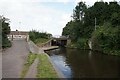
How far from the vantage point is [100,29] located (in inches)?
2867

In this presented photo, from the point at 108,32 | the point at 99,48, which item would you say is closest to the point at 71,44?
the point at 99,48

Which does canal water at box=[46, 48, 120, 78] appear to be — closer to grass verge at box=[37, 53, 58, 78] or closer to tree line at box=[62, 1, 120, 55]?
grass verge at box=[37, 53, 58, 78]

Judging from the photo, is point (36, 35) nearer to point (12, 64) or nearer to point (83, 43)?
point (83, 43)

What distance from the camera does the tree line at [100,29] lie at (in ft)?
202

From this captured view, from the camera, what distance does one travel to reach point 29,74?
22.0 m

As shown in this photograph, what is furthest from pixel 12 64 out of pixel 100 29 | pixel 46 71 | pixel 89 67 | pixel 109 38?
pixel 100 29

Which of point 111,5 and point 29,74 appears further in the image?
point 111,5

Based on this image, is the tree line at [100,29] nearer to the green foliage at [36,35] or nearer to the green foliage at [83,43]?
the green foliage at [83,43]

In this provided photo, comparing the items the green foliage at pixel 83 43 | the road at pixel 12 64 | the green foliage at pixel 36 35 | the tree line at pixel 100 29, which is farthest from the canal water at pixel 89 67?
the green foliage at pixel 36 35

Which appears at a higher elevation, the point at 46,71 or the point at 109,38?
the point at 109,38

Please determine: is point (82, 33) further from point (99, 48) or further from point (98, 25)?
point (99, 48)

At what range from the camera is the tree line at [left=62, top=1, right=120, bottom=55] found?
61575mm

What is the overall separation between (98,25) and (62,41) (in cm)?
3157

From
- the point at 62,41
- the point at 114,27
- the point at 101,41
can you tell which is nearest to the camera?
the point at 114,27
